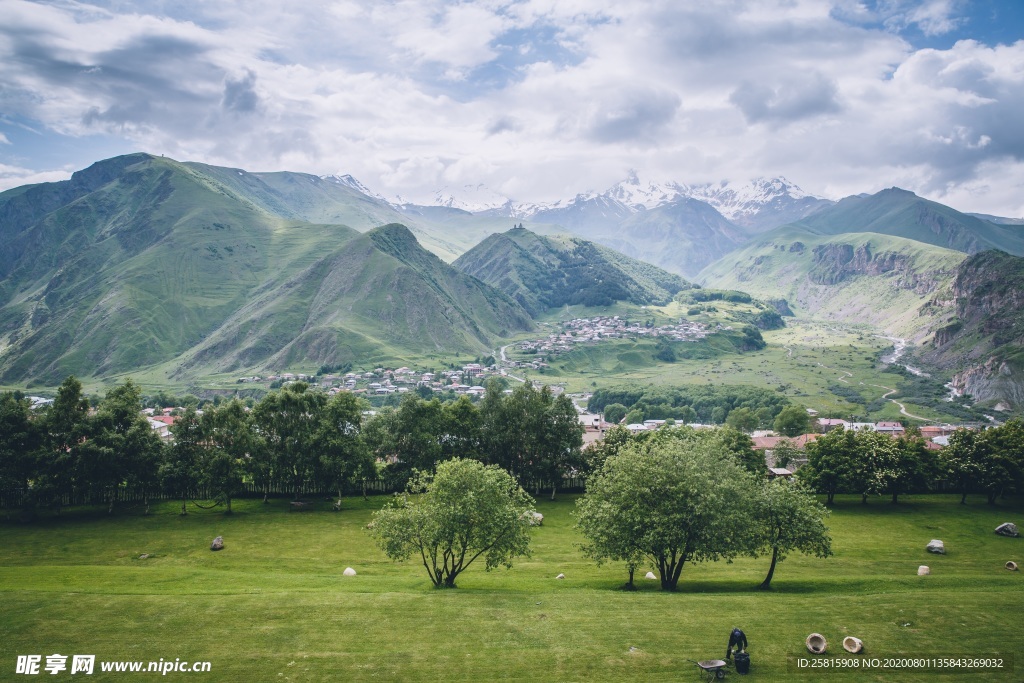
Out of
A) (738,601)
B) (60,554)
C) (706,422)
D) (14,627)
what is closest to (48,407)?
(60,554)

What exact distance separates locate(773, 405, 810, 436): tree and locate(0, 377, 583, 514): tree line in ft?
291

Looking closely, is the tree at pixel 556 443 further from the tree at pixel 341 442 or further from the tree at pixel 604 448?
the tree at pixel 341 442

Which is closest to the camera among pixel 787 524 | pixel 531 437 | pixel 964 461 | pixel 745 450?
pixel 787 524

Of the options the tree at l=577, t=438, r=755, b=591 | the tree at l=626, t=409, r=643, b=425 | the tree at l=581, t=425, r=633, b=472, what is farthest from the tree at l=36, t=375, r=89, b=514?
the tree at l=626, t=409, r=643, b=425

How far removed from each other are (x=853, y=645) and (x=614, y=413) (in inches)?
6554

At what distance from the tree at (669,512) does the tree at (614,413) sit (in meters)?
151

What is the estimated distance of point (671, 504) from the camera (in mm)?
39812

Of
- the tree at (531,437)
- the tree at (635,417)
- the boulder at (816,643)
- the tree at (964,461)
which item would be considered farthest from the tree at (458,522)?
the tree at (635,417)

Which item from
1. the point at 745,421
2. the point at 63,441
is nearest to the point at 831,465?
the point at 745,421

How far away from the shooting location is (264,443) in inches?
2667

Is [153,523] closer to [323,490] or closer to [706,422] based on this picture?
[323,490]

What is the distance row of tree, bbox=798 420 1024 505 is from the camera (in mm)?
71625

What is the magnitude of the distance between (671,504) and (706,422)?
15961 cm

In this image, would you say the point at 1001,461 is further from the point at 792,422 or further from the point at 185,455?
the point at 185,455
